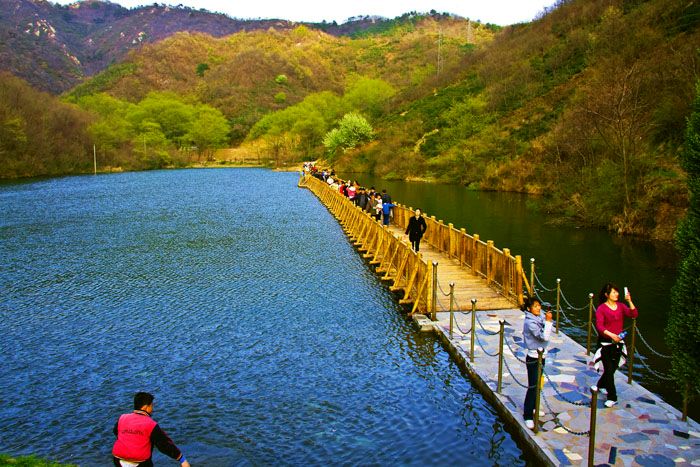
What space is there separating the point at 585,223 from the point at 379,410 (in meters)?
23.8

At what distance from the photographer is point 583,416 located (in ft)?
28.7

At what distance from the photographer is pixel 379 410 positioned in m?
10.0

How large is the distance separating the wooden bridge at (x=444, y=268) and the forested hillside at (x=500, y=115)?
11519 millimetres

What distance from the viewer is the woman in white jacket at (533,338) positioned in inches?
332

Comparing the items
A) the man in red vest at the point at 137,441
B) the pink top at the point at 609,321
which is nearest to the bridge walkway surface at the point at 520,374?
the pink top at the point at 609,321

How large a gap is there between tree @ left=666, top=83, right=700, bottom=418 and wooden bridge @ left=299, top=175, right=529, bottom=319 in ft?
18.9

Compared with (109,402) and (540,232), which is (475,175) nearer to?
(540,232)

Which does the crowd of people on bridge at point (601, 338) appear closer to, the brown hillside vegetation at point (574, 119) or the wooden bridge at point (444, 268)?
the wooden bridge at point (444, 268)

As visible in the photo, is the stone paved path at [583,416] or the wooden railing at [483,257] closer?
the stone paved path at [583,416]

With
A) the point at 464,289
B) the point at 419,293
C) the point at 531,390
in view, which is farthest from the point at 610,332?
the point at 464,289

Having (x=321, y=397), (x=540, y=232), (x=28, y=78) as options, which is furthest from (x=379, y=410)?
(x=28, y=78)

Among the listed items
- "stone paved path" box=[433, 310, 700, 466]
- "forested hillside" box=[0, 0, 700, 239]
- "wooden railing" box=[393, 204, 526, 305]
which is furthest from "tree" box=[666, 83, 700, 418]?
"forested hillside" box=[0, 0, 700, 239]

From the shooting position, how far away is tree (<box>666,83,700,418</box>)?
752cm

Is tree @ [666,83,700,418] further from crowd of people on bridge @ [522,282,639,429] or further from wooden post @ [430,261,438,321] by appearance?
wooden post @ [430,261,438,321]
